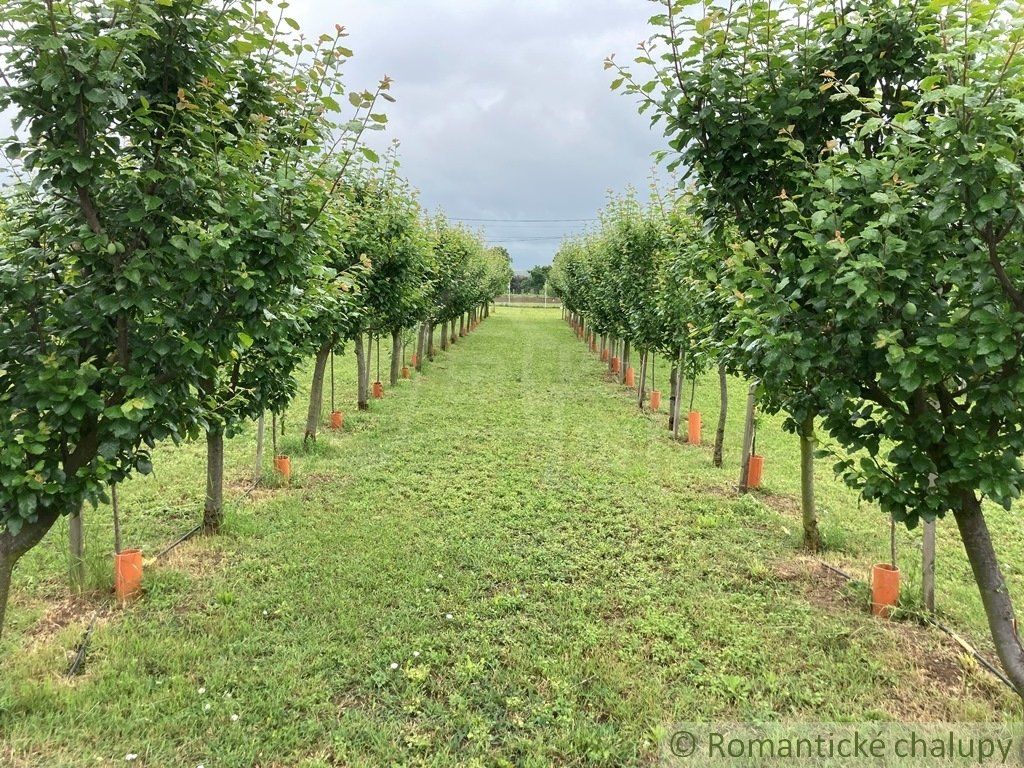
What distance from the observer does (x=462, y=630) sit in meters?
4.05

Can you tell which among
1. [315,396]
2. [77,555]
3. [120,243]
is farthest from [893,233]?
[315,396]

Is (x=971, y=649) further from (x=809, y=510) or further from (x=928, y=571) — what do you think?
(x=809, y=510)

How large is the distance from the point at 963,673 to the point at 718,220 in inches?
118

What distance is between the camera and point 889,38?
298cm

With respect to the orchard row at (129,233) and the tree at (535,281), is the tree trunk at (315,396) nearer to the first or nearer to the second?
the orchard row at (129,233)

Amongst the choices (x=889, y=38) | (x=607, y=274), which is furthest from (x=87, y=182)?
(x=607, y=274)

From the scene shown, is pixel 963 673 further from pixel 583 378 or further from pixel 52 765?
pixel 583 378

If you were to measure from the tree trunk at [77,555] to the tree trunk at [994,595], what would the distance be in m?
5.23

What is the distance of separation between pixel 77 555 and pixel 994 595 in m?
5.47

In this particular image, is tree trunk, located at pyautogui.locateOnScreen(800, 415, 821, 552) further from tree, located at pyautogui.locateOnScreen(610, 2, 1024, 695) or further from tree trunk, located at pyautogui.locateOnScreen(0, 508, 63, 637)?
tree trunk, located at pyautogui.locateOnScreen(0, 508, 63, 637)

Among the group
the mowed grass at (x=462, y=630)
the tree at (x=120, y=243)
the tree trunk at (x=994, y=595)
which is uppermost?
the tree at (x=120, y=243)

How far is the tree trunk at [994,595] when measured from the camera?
2.80 meters

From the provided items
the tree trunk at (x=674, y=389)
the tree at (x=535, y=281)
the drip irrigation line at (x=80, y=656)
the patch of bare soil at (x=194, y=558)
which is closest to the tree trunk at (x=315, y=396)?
the patch of bare soil at (x=194, y=558)

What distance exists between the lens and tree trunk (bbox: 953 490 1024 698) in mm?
2805
